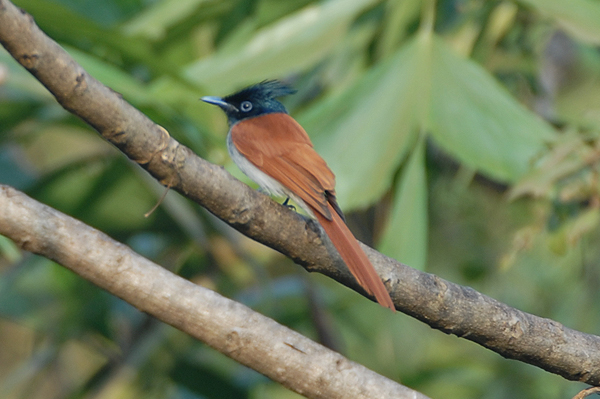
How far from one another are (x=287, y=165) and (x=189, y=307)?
0.77 metres

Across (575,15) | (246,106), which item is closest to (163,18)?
(246,106)

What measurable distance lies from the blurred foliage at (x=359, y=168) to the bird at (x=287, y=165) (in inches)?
16.9

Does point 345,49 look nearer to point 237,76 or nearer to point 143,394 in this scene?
point 237,76

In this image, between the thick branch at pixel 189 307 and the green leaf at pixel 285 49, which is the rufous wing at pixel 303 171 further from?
the green leaf at pixel 285 49

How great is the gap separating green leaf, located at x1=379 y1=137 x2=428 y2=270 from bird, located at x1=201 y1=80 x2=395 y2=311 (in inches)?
25.2

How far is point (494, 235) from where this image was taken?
441cm

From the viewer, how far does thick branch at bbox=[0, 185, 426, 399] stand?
1.45m

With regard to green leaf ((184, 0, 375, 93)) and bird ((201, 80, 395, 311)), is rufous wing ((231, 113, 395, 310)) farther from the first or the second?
green leaf ((184, 0, 375, 93))

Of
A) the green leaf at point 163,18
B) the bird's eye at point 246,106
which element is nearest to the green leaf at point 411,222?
the bird's eye at point 246,106

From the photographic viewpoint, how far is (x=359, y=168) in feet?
9.64

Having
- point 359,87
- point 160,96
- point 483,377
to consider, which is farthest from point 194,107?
point 483,377

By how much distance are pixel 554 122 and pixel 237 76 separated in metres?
1.89

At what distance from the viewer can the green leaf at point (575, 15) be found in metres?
2.96

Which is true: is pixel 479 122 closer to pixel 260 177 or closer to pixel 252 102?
pixel 252 102
